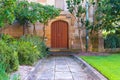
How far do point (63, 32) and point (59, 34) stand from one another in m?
0.42

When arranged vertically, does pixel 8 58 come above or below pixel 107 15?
below

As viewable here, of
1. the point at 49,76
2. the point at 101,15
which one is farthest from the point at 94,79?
the point at 101,15

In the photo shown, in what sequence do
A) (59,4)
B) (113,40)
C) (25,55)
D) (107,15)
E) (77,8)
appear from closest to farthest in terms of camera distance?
1. (25,55)
2. (107,15)
3. (77,8)
4. (113,40)
5. (59,4)

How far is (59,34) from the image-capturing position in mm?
33656

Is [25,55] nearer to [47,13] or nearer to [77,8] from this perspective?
[47,13]

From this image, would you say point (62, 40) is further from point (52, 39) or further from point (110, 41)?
point (110, 41)

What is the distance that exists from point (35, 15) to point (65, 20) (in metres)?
5.24

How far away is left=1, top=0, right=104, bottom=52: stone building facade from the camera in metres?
33.2

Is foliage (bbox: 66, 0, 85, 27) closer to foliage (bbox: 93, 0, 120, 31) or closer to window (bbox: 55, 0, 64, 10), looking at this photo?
foliage (bbox: 93, 0, 120, 31)

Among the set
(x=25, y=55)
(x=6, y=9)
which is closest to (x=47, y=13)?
(x=25, y=55)

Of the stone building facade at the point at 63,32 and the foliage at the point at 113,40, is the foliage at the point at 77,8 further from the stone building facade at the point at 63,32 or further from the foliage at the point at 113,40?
the foliage at the point at 113,40

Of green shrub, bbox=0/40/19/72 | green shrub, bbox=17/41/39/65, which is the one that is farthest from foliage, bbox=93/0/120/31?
green shrub, bbox=0/40/19/72

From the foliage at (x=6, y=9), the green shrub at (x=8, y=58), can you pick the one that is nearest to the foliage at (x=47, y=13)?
the foliage at (x=6, y=9)

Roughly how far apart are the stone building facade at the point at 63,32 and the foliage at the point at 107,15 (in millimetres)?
2123
